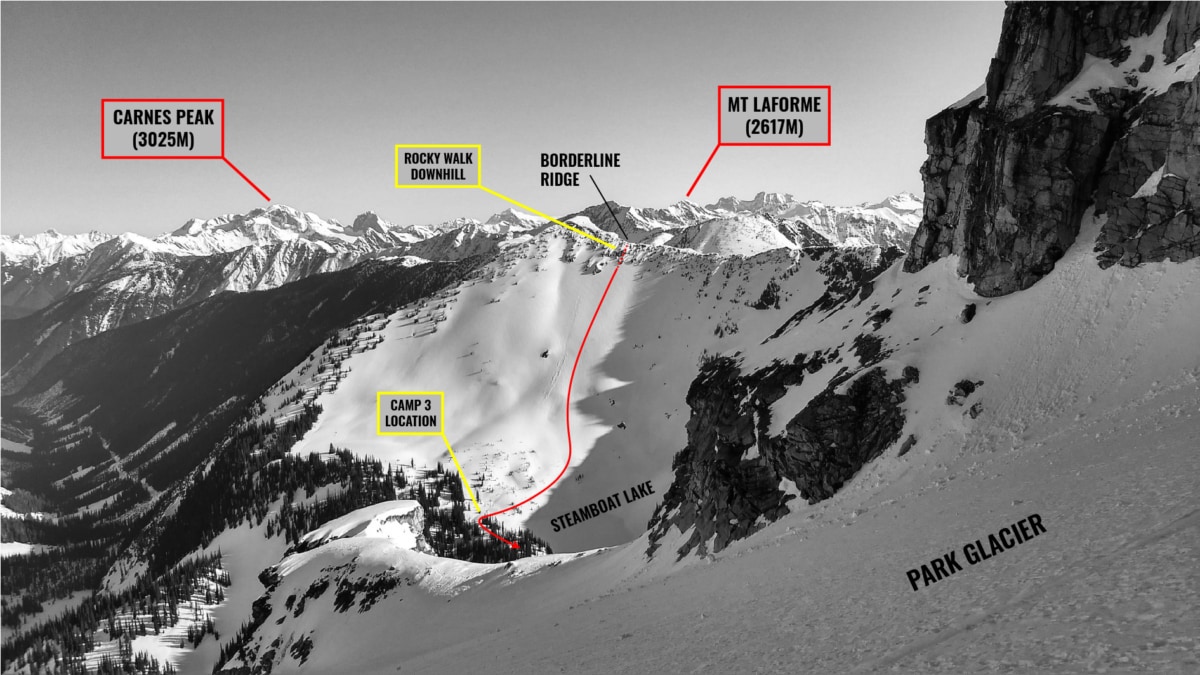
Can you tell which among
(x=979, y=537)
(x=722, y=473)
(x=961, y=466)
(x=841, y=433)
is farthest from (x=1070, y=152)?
(x=979, y=537)

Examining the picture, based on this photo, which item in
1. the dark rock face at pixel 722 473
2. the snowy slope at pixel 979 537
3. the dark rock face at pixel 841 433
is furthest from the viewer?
the dark rock face at pixel 722 473

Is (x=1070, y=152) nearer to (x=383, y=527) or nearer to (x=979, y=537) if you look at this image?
(x=979, y=537)

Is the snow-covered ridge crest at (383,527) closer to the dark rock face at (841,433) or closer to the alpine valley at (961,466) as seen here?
the alpine valley at (961,466)

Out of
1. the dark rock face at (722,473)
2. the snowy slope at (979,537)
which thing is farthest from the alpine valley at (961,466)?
the dark rock face at (722,473)

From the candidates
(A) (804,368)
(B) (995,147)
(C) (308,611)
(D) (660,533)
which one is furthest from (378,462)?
(B) (995,147)

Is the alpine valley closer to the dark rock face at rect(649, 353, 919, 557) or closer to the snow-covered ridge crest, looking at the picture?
the dark rock face at rect(649, 353, 919, 557)

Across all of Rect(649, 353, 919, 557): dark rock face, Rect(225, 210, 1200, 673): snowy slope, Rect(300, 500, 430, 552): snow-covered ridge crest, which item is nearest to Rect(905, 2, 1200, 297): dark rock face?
Rect(225, 210, 1200, 673): snowy slope

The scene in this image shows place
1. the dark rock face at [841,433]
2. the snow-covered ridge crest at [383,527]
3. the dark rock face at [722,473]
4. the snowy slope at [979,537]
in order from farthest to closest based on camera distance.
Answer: the snow-covered ridge crest at [383,527] < the dark rock face at [722,473] < the dark rock face at [841,433] < the snowy slope at [979,537]
